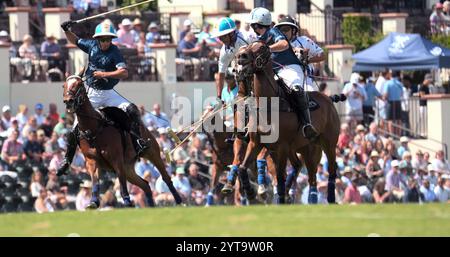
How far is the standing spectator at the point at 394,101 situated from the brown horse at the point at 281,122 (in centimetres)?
1215

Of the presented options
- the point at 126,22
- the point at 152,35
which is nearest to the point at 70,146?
the point at 126,22

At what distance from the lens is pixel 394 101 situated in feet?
127

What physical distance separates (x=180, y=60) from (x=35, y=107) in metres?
3.95

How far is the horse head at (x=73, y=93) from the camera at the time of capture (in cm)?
2525

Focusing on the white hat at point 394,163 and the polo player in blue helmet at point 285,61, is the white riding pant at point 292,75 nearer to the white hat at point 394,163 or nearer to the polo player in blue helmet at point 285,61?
the polo player in blue helmet at point 285,61

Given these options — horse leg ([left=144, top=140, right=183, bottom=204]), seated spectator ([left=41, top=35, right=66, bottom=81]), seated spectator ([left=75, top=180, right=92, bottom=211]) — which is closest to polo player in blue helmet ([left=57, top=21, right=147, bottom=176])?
horse leg ([left=144, top=140, right=183, bottom=204])

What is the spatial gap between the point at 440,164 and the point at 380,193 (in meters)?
2.89

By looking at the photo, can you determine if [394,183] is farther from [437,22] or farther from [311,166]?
[437,22]

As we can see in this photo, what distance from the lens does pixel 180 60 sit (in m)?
37.0

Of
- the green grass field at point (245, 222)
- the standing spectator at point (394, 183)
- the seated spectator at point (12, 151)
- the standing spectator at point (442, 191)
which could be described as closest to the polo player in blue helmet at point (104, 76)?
the green grass field at point (245, 222)

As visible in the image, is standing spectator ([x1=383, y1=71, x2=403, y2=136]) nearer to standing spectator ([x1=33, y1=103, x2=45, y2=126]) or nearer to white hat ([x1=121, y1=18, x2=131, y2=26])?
white hat ([x1=121, y1=18, x2=131, y2=26])

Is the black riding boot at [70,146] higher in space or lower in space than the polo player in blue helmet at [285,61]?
lower
